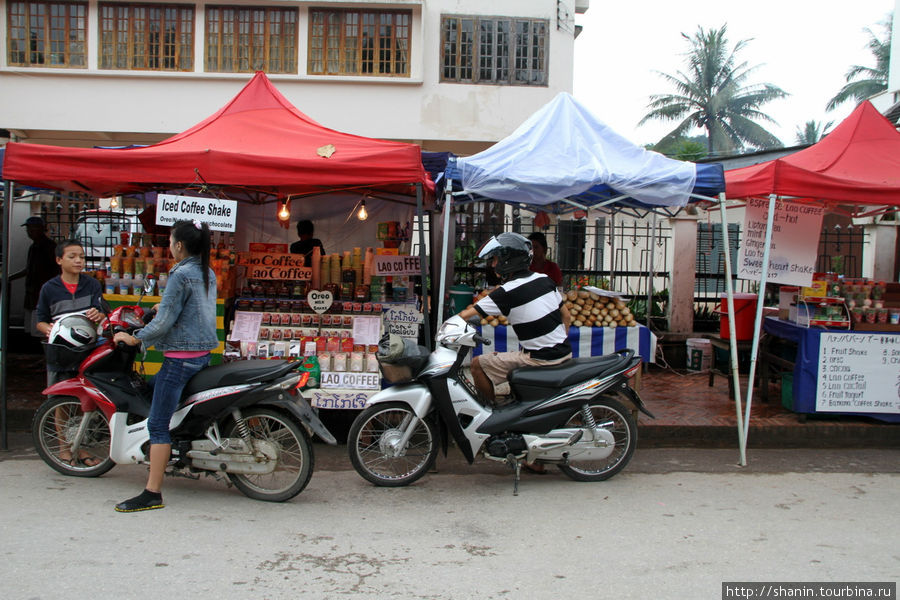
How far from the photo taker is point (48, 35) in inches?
549

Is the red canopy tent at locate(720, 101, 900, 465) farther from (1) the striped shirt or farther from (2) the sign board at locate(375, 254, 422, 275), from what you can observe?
(2) the sign board at locate(375, 254, 422, 275)

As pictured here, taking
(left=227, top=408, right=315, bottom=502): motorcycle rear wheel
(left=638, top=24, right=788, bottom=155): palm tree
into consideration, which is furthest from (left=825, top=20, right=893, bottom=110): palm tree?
(left=227, top=408, right=315, bottom=502): motorcycle rear wheel

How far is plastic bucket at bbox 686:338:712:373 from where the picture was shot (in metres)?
9.48

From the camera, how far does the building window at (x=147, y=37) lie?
13.9 m

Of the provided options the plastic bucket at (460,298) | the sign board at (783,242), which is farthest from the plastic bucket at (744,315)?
the plastic bucket at (460,298)

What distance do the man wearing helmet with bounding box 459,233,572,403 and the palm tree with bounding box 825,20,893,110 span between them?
112ft

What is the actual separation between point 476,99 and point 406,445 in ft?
35.2

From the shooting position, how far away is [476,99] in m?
14.4

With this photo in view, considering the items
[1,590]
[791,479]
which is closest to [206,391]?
[1,590]

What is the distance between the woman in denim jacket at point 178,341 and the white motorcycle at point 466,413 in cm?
121

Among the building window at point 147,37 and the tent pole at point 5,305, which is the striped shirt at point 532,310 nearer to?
the tent pole at point 5,305

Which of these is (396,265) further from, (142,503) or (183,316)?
(142,503)

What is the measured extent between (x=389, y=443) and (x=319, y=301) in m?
1.97

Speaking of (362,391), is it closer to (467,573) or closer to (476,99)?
(467,573)
